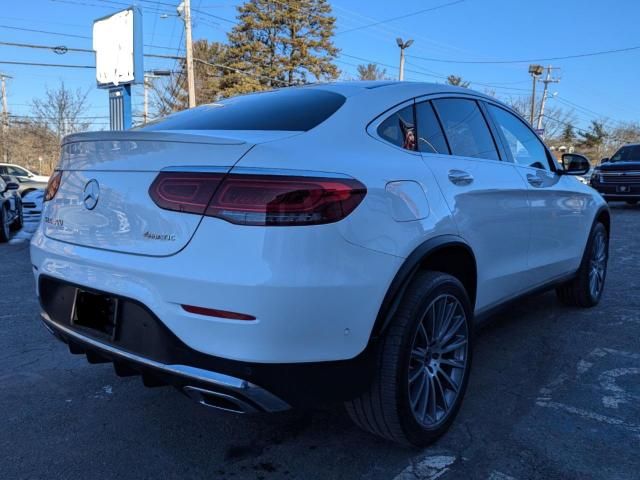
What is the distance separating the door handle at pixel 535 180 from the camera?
359cm

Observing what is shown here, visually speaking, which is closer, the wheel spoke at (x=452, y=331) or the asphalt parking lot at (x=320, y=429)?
the asphalt parking lot at (x=320, y=429)

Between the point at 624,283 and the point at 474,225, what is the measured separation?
4047 mm

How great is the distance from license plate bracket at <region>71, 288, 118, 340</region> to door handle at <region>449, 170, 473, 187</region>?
165cm

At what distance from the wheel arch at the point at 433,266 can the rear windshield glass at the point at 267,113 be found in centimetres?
71

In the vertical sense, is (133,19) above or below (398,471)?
above

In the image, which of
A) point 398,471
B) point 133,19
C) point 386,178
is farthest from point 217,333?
point 133,19

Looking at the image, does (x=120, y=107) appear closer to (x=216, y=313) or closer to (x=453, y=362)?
(x=453, y=362)

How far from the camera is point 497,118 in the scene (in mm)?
3629

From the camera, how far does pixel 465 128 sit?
3180 millimetres

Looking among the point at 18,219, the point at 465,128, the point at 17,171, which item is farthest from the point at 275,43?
the point at 465,128

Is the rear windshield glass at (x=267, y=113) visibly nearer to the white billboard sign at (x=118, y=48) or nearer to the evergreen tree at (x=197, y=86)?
the white billboard sign at (x=118, y=48)

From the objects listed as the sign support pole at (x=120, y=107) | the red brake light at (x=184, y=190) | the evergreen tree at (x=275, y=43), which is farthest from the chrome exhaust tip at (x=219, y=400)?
the evergreen tree at (x=275, y=43)

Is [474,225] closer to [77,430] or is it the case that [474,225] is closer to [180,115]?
[180,115]

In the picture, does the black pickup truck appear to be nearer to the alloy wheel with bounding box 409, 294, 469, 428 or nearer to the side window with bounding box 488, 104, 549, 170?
the side window with bounding box 488, 104, 549, 170
